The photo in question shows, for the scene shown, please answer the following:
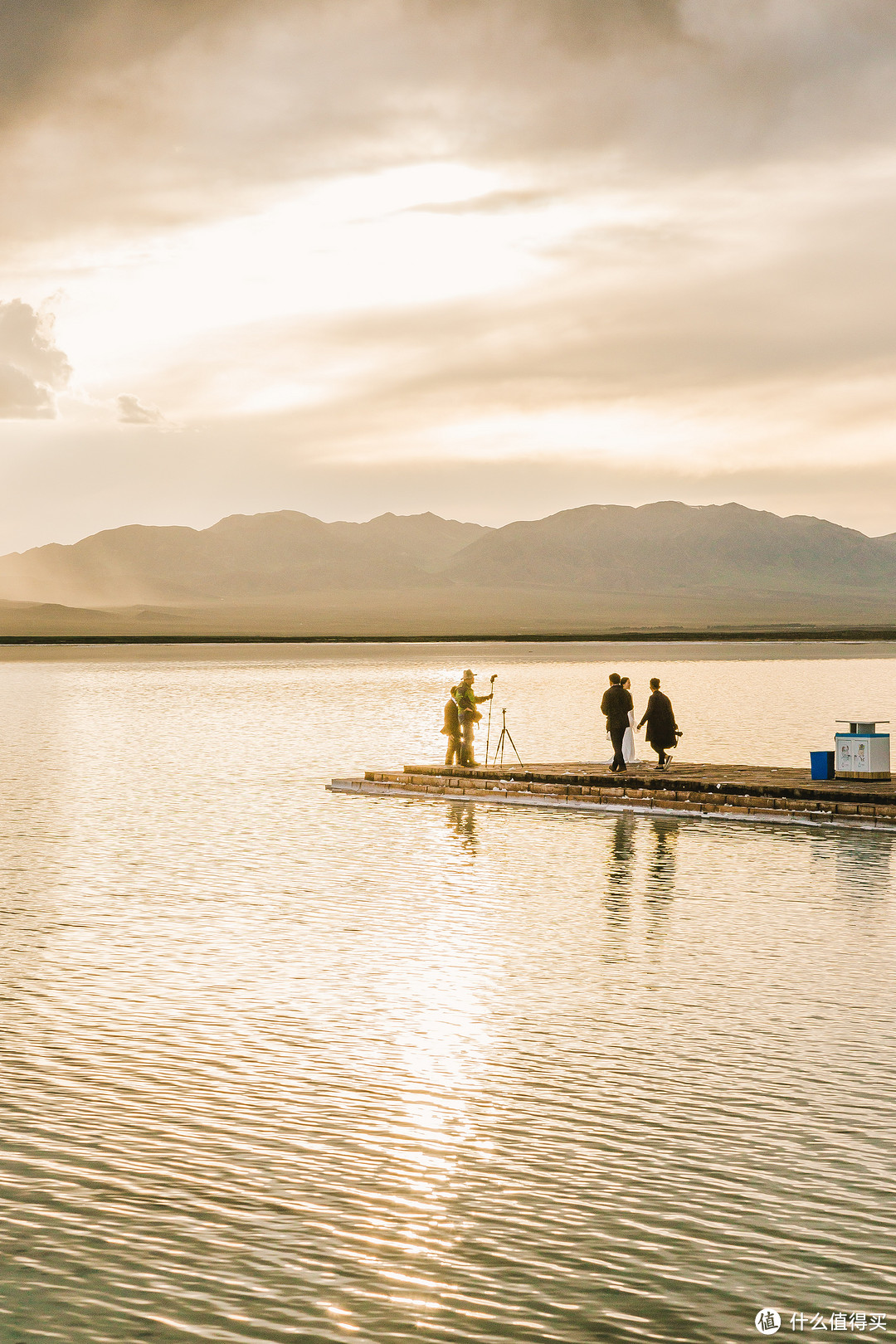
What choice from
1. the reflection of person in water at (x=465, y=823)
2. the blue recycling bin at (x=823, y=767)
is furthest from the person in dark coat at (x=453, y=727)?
the blue recycling bin at (x=823, y=767)

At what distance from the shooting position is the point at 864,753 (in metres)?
26.8

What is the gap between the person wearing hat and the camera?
30.4m

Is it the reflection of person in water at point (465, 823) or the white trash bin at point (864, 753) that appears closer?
the reflection of person in water at point (465, 823)

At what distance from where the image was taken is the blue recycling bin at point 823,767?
27.3 meters

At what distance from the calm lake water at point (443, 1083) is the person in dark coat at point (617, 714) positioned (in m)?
5.31

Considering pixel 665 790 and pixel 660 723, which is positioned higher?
pixel 660 723

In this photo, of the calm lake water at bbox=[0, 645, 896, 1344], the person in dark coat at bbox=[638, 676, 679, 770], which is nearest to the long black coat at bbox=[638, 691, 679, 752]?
the person in dark coat at bbox=[638, 676, 679, 770]

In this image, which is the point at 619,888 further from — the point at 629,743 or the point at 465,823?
the point at 629,743

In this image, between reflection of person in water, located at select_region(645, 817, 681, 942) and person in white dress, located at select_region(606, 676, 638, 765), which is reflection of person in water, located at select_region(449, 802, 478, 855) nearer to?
reflection of person in water, located at select_region(645, 817, 681, 942)

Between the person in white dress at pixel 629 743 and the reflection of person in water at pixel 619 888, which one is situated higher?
the person in white dress at pixel 629 743

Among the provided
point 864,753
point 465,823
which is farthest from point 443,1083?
point 864,753

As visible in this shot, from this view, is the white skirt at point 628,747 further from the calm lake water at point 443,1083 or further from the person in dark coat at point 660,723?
the calm lake water at point 443,1083

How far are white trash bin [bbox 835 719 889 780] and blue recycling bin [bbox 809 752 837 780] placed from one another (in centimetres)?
20

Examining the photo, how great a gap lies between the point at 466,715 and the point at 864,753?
823cm
